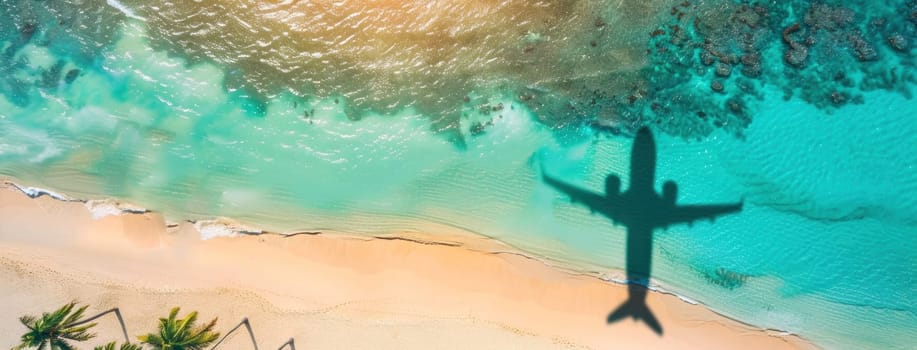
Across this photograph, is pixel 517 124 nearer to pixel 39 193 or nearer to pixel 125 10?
pixel 125 10

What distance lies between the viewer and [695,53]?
311 inches

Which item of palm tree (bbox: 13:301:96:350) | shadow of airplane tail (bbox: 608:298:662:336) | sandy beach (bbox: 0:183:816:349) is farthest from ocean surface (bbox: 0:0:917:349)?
palm tree (bbox: 13:301:96:350)

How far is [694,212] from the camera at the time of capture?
7.69 metres

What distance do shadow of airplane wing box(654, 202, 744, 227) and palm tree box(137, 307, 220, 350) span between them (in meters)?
7.39

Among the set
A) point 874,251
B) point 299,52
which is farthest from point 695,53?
point 299,52

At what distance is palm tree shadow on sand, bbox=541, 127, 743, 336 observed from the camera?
763cm

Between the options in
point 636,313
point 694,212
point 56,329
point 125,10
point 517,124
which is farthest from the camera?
point 125,10

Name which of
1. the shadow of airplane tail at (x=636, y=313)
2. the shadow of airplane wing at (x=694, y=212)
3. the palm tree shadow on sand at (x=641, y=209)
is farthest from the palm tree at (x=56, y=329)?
the shadow of airplane wing at (x=694, y=212)

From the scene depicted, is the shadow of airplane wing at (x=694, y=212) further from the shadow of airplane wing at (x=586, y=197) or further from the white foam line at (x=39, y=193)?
the white foam line at (x=39, y=193)

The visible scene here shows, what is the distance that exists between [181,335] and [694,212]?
27.1 ft

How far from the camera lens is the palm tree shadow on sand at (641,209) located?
7.63 meters

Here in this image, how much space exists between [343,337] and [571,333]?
11.9 ft

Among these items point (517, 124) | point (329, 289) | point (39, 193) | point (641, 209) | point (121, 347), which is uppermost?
point (517, 124)

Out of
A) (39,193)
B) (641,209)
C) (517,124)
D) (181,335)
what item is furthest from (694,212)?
(39,193)
